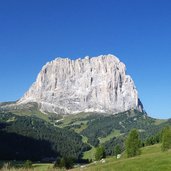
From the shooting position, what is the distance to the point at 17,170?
74.6ft

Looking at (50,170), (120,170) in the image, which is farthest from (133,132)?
(50,170)

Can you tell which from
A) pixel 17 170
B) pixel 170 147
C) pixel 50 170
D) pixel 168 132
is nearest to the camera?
pixel 17 170

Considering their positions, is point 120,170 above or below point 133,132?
below

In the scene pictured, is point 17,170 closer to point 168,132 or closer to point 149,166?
point 149,166

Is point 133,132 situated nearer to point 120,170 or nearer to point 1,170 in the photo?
point 120,170

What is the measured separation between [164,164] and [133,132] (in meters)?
68.5

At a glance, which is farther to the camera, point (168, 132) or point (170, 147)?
point (168, 132)

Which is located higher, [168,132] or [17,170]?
[168,132]

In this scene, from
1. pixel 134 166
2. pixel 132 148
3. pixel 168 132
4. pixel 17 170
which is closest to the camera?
pixel 17 170

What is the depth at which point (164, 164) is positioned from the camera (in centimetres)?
4416

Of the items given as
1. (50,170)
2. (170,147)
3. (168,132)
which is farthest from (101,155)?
(50,170)

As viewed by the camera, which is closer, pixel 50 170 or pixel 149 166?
pixel 50 170

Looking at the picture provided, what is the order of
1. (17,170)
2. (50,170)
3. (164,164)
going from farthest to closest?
(164,164)
(50,170)
(17,170)

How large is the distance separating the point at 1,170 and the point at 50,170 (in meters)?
3.76
